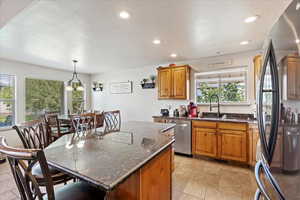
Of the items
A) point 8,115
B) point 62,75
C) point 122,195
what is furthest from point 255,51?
point 8,115

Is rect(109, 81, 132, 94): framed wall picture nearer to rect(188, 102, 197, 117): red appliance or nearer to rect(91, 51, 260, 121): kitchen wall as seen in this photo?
rect(91, 51, 260, 121): kitchen wall

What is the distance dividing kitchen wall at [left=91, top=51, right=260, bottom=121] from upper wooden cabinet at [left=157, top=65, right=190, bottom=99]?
0.35 m

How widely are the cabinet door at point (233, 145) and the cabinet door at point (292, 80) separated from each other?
→ 270 centimetres

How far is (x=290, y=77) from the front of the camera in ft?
2.14

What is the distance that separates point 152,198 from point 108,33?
251 centimetres

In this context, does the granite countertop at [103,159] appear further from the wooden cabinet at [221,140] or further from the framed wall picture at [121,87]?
the framed wall picture at [121,87]

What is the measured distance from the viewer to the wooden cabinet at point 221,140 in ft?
9.64

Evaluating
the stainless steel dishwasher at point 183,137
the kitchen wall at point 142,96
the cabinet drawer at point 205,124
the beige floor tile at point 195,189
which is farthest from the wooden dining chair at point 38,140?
the kitchen wall at point 142,96

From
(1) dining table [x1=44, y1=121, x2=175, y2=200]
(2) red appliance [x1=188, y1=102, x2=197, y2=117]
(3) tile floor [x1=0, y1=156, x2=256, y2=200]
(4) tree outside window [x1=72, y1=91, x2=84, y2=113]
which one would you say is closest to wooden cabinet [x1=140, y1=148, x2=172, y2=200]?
(1) dining table [x1=44, y1=121, x2=175, y2=200]

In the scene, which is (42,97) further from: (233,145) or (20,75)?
(233,145)

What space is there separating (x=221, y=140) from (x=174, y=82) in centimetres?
186

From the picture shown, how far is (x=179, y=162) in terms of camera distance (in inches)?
126

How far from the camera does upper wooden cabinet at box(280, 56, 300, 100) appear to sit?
585 millimetres

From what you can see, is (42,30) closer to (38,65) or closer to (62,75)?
(38,65)
